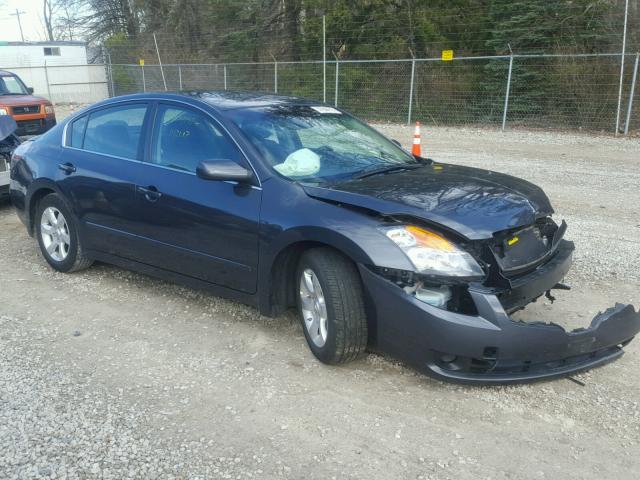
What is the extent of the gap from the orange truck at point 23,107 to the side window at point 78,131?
9299 mm

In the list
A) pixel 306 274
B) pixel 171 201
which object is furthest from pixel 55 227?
pixel 306 274

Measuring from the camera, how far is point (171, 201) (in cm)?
433

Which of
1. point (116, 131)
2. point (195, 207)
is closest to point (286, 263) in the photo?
point (195, 207)

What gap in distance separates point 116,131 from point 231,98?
1046mm

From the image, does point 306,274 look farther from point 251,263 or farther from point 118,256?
point 118,256

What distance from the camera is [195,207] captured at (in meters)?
4.18

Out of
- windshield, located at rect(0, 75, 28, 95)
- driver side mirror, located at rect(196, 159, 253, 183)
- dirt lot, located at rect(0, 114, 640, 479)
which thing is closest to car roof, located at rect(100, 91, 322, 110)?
driver side mirror, located at rect(196, 159, 253, 183)

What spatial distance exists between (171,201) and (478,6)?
18944mm

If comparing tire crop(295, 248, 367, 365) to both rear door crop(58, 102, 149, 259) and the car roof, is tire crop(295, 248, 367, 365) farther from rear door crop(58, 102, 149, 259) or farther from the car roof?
rear door crop(58, 102, 149, 259)

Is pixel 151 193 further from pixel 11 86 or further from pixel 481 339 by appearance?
pixel 11 86

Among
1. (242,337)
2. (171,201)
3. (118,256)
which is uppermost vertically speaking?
(171,201)

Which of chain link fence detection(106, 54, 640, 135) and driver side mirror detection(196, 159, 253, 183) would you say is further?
chain link fence detection(106, 54, 640, 135)

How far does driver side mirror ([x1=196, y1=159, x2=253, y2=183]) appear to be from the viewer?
384cm

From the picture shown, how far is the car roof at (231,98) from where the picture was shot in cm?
448
